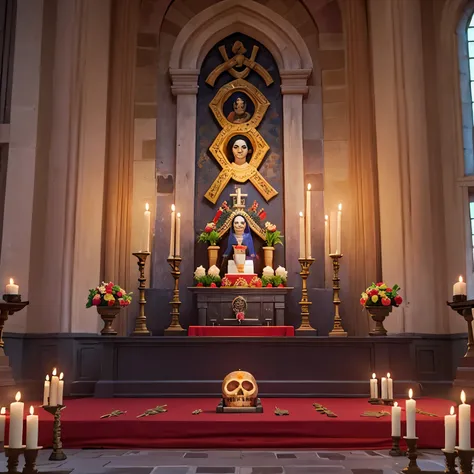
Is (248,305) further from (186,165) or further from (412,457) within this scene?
(412,457)

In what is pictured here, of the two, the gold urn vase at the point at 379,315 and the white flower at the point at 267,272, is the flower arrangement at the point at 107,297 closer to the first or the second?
the white flower at the point at 267,272

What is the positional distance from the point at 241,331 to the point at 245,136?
392 centimetres

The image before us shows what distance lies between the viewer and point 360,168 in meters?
10.4

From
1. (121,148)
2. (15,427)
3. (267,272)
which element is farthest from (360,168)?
(15,427)

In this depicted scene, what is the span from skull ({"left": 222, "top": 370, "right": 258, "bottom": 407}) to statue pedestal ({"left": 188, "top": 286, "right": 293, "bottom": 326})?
3.50 meters

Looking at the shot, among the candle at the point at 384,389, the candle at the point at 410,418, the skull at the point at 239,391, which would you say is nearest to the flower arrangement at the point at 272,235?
the candle at the point at 384,389

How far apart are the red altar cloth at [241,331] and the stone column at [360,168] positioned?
6.22 feet

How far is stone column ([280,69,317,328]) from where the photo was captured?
1023cm

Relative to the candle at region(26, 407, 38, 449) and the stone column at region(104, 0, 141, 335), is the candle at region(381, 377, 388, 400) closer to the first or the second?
the candle at region(26, 407, 38, 449)

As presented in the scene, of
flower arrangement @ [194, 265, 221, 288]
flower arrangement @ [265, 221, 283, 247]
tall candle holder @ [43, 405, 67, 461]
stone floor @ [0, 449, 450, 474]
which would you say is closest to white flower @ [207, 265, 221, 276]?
flower arrangement @ [194, 265, 221, 288]

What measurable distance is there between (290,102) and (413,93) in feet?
7.15

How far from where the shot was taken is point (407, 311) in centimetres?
905

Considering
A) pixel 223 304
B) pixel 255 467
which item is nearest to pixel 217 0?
pixel 223 304

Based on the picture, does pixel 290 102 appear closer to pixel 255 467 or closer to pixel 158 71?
pixel 158 71
